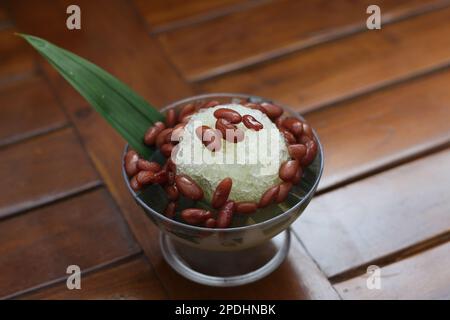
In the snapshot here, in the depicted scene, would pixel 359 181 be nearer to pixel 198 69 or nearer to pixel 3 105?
pixel 198 69

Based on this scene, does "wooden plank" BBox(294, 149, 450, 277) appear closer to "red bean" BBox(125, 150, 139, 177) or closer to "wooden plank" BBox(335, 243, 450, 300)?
"wooden plank" BBox(335, 243, 450, 300)

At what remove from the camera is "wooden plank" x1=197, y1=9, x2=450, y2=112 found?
38.0 inches

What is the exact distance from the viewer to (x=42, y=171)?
0.88 metres

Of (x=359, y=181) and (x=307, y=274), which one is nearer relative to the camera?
(x=307, y=274)

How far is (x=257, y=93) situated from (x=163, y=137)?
0.29 meters

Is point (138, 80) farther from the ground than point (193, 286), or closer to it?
farther from the ground

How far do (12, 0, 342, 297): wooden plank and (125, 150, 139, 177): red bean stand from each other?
0.12 meters

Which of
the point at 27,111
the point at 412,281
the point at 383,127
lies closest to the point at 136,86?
the point at 27,111

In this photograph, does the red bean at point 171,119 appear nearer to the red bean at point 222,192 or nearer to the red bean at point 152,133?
the red bean at point 152,133

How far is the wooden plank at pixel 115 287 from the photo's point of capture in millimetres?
726

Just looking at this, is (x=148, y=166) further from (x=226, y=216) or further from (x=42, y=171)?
(x=42, y=171)
